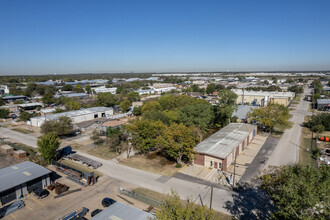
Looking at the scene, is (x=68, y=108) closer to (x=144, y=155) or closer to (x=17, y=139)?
(x=17, y=139)

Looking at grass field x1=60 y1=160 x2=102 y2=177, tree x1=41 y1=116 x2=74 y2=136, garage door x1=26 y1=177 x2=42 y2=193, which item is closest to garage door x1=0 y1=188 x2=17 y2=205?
garage door x1=26 y1=177 x2=42 y2=193

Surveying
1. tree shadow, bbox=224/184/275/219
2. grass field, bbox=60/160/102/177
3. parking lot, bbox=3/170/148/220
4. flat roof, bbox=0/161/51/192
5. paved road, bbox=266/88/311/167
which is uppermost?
flat roof, bbox=0/161/51/192

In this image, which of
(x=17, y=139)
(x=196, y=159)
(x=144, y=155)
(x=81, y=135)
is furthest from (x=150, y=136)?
(x=17, y=139)

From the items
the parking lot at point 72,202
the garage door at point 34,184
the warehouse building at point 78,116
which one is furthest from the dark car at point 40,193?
the warehouse building at point 78,116

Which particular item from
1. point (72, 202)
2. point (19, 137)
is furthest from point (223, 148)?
point (19, 137)

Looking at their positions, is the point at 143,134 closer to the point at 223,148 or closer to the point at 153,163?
the point at 153,163

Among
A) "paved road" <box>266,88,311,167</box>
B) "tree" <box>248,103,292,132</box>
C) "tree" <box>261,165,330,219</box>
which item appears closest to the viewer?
"tree" <box>261,165,330,219</box>

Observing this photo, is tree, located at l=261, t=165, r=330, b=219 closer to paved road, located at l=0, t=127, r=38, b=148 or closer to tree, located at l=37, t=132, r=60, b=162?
tree, located at l=37, t=132, r=60, b=162
